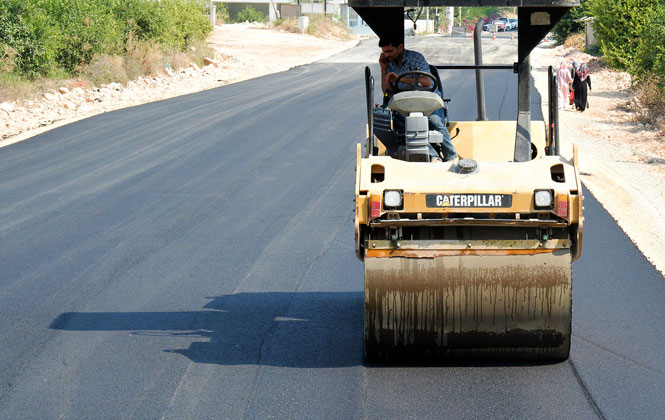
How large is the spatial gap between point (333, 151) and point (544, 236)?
1150 centimetres

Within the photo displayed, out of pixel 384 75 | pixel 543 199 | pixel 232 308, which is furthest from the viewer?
pixel 232 308

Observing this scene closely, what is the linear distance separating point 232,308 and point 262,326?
628 millimetres

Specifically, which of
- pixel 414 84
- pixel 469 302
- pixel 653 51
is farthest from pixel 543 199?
pixel 653 51

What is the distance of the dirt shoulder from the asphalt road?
386 mm

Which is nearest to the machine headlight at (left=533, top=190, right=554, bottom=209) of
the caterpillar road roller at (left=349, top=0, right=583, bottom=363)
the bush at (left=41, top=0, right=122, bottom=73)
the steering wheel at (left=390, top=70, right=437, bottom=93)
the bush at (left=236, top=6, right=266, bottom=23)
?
the caterpillar road roller at (left=349, top=0, right=583, bottom=363)

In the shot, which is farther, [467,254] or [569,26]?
[569,26]

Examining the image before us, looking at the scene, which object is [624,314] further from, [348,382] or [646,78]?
[646,78]

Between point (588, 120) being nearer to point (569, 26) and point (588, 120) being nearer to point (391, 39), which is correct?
point (391, 39)

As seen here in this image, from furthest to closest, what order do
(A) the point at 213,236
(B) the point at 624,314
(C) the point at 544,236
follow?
(A) the point at 213,236
(B) the point at 624,314
(C) the point at 544,236

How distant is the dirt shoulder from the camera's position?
11.4m

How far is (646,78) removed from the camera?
2486 cm

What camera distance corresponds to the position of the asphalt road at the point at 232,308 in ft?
19.1

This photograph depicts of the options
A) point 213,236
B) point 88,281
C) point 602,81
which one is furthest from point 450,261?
point 602,81

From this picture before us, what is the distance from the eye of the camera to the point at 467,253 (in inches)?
234
